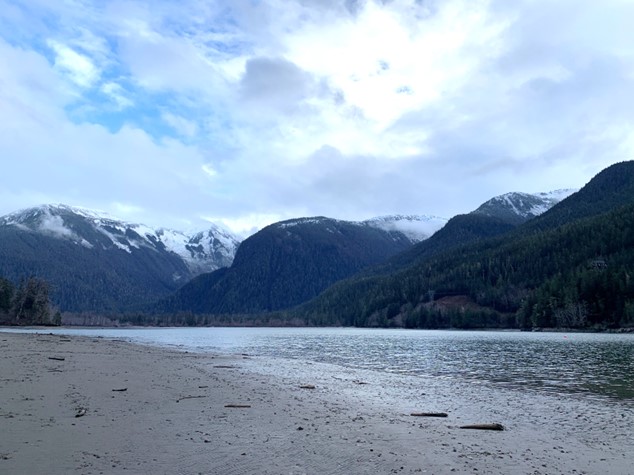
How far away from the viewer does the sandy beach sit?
560 inches

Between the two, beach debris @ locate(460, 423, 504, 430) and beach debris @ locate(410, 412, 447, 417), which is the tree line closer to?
beach debris @ locate(410, 412, 447, 417)

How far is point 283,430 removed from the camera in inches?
761

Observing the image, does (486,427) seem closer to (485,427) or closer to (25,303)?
(485,427)

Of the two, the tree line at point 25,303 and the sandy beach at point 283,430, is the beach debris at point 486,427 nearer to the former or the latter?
the sandy beach at point 283,430

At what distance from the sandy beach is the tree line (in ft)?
504

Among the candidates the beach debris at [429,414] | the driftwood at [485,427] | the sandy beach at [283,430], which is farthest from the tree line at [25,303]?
the driftwood at [485,427]

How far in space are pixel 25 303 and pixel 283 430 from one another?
181m

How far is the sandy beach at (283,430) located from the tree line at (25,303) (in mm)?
153631

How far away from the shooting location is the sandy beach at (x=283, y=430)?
14219 mm

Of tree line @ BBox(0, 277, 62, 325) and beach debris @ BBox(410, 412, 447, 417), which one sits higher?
tree line @ BBox(0, 277, 62, 325)

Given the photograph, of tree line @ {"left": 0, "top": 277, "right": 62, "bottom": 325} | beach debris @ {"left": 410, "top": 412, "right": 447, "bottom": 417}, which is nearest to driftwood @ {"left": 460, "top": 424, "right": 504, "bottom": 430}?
beach debris @ {"left": 410, "top": 412, "right": 447, "bottom": 417}

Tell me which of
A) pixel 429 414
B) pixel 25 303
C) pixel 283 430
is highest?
pixel 25 303

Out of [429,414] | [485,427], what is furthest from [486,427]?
[429,414]

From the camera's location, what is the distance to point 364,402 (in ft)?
93.5
